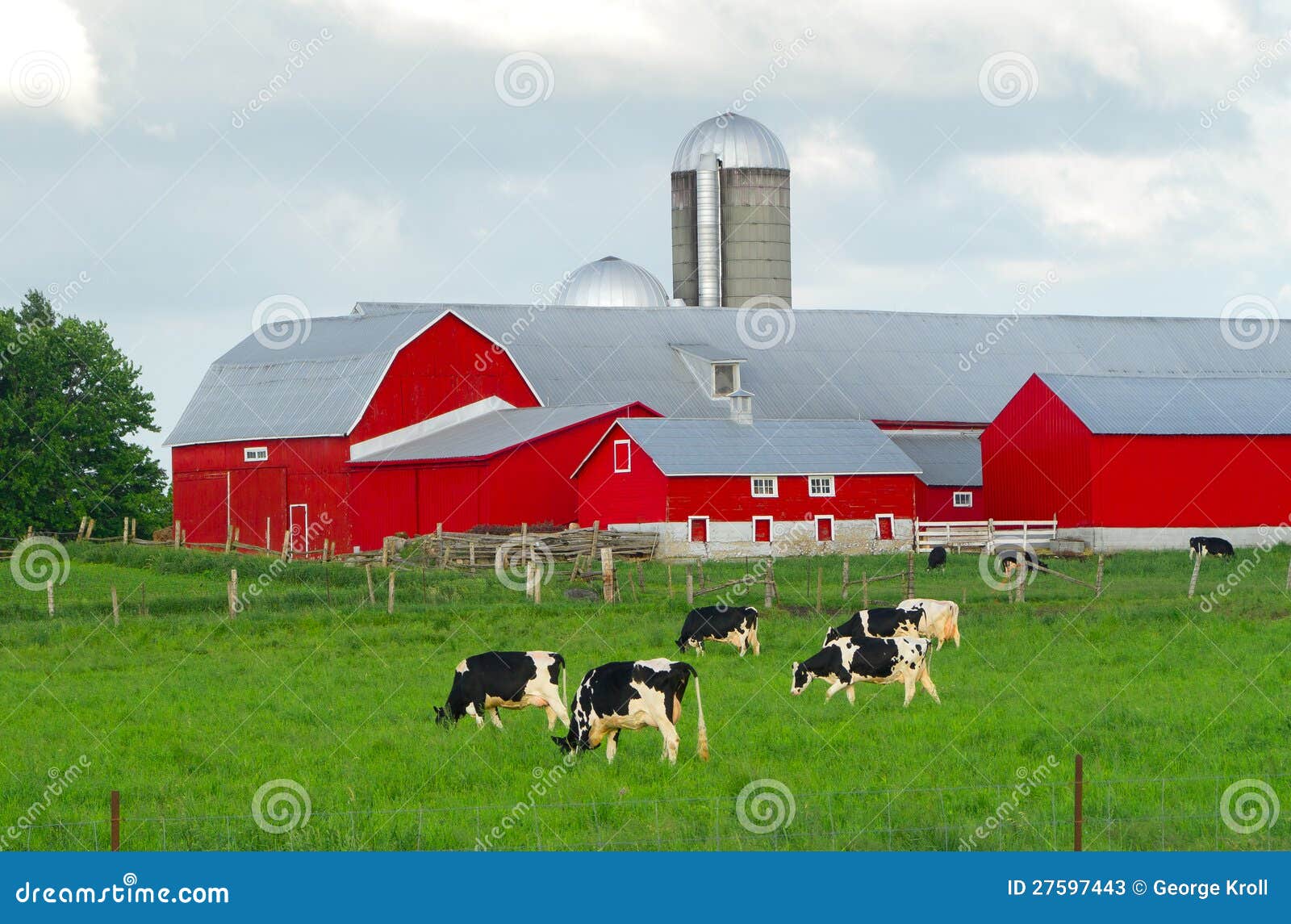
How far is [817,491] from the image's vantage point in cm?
4362

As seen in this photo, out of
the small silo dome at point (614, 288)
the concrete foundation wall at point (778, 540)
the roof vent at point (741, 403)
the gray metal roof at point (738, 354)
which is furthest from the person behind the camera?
the small silo dome at point (614, 288)

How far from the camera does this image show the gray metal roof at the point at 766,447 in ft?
140

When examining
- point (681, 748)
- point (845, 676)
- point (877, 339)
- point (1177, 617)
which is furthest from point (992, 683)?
point (877, 339)

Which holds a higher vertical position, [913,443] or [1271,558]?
[913,443]

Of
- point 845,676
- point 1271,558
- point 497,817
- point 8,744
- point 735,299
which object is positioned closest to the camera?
point 497,817

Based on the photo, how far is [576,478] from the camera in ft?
147

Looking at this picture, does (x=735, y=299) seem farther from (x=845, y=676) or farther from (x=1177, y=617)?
(x=845, y=676)

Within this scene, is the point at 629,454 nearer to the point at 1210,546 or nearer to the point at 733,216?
the point at 1210,546

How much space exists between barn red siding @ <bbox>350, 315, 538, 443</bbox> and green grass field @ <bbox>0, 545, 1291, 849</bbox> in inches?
683

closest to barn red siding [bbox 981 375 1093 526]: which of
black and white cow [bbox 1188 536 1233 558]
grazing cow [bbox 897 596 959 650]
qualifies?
black and white cow [bbox 1188 536 1233 558]

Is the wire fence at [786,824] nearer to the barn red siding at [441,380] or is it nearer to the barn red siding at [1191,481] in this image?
the barn red siding at [1191,481]

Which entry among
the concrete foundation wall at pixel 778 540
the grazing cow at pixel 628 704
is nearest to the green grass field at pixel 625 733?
the grazing cow at pixel 628 704

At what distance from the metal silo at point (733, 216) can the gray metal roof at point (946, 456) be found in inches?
490

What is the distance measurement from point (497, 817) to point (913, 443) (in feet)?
132
